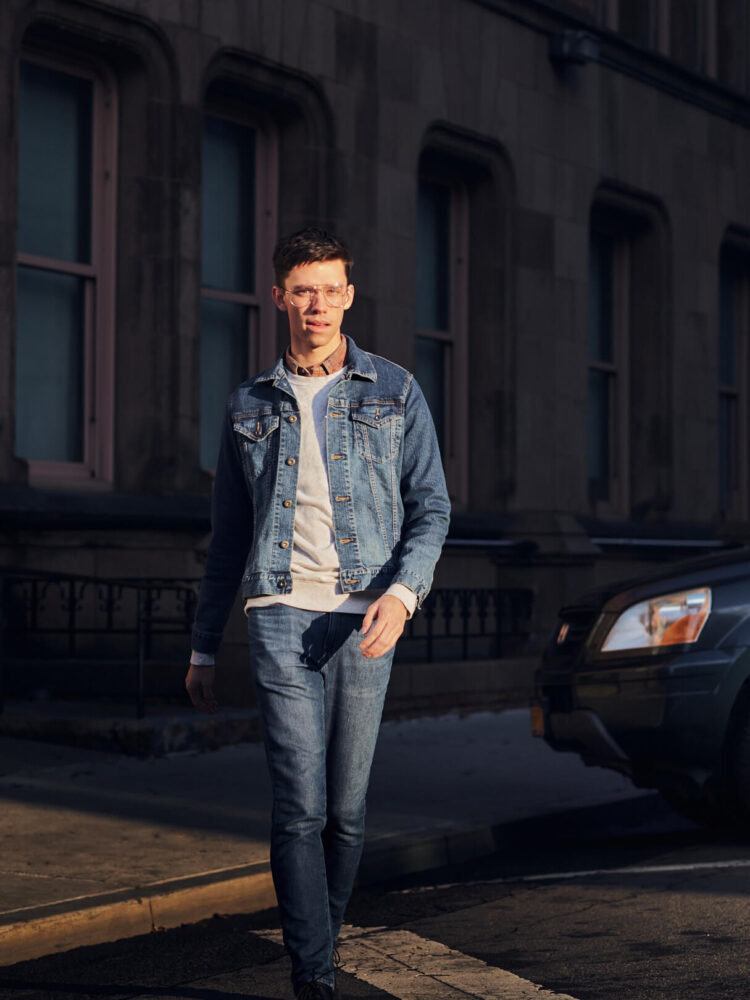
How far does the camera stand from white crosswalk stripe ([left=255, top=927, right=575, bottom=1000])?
5152 mm

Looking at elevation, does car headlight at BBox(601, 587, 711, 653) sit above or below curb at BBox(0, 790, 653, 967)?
above

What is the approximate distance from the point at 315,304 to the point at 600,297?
15185 millimetres

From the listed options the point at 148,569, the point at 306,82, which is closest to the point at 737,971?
the point at 148,569

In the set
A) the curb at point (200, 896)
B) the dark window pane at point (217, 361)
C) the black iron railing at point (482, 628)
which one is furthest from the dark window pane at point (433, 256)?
the curb at point (200, 896)

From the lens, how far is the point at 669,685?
7.67 meters

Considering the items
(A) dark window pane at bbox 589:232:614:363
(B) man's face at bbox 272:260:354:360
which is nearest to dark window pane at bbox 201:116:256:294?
(A) dark window pane at bbox 589:232:614:363

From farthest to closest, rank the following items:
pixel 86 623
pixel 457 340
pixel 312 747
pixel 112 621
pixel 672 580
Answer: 1. pixel 457 340
2. pixel 86 623
3. pixel 112 621
4. pixel 672 580
5. pixel 312 747

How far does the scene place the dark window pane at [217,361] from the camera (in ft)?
48.1

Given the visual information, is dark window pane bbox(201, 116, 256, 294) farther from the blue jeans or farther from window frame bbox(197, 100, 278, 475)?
the blue jeans

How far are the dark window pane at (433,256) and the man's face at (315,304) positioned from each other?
12162mm

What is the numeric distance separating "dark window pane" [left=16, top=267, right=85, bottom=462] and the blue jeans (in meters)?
8.92

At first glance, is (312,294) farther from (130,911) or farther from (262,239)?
(262,239)

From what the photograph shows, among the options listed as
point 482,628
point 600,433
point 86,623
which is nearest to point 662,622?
point 86,623

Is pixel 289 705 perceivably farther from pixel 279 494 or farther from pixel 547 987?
pixel 547 987
